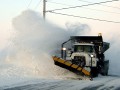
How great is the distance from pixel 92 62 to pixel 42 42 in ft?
16.0

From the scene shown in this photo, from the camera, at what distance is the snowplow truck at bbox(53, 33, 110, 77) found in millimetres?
22172

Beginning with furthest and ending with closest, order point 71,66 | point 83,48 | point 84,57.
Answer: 1. point 83,48
2. point 84,57
3. point 71,66

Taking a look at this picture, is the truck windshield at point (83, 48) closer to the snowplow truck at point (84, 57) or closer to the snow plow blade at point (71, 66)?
the snowplow truck at point (84, 57)

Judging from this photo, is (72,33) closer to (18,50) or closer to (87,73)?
(18,50)

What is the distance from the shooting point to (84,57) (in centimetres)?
2309

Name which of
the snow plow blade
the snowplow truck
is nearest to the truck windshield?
the snowplow truck

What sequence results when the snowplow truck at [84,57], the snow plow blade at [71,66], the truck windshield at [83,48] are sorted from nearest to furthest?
the snow plow blade at [71,66] → the snowplow truck at [84,57] → the truck windshield at [83,48]

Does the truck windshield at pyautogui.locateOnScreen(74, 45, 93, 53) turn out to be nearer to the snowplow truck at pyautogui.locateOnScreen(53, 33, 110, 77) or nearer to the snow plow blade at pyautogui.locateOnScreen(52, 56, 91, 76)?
the snowplow truck at pyautogui.locateOnScreen(53, 33, 110, 77)

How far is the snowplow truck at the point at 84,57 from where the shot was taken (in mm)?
22172

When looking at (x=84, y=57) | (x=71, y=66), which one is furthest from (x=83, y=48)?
(x=71, y=66)

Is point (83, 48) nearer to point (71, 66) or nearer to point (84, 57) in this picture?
point (84, 57)

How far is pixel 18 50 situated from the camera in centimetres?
2759

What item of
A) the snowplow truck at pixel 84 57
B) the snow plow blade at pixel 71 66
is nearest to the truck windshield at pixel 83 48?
the snowplow truck at pixel 84 57

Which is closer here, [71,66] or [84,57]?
[71,66]
